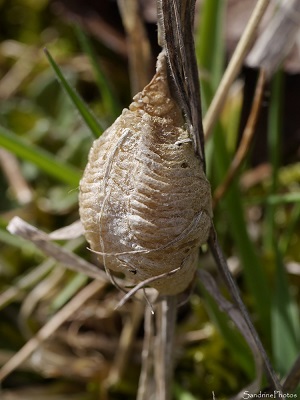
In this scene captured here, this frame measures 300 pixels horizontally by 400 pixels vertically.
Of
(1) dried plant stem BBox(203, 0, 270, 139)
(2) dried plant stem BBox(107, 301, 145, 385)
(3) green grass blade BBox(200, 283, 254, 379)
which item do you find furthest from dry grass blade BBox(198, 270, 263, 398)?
(2) dried plant stem BBox(107, 301, 145, 385)

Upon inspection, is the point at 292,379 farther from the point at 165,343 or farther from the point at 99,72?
the point at 99,72

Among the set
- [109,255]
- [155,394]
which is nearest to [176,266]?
[109,255]

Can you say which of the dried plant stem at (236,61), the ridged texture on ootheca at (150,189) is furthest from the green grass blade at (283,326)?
the ridged texture on ootheca at (150,189)

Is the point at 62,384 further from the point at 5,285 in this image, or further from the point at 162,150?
the point at 162,150

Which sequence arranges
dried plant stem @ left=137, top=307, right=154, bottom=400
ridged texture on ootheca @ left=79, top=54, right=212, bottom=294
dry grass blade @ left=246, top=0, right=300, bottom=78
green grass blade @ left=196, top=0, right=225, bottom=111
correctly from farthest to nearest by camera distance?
green grass blade @ left=196, top=0, right=225, bottom=111
dry grass blade @ left=246, top=0, right=300, bottom=78
dried plant stem @ left=137, top=307, right=154, bottom=400
ridged texture on ootheca @ left=79, top=54, right=212, bottom=294

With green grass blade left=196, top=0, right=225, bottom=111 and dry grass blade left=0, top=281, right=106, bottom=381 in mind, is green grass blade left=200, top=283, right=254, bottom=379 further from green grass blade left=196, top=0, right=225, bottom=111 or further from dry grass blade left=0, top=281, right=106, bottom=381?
green grass blade left=196, top=0, right=225, bottom=111

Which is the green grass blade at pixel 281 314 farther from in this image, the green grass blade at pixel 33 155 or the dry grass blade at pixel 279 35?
the green grass blade at pixel 33 155

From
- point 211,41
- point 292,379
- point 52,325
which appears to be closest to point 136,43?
point 211,41
